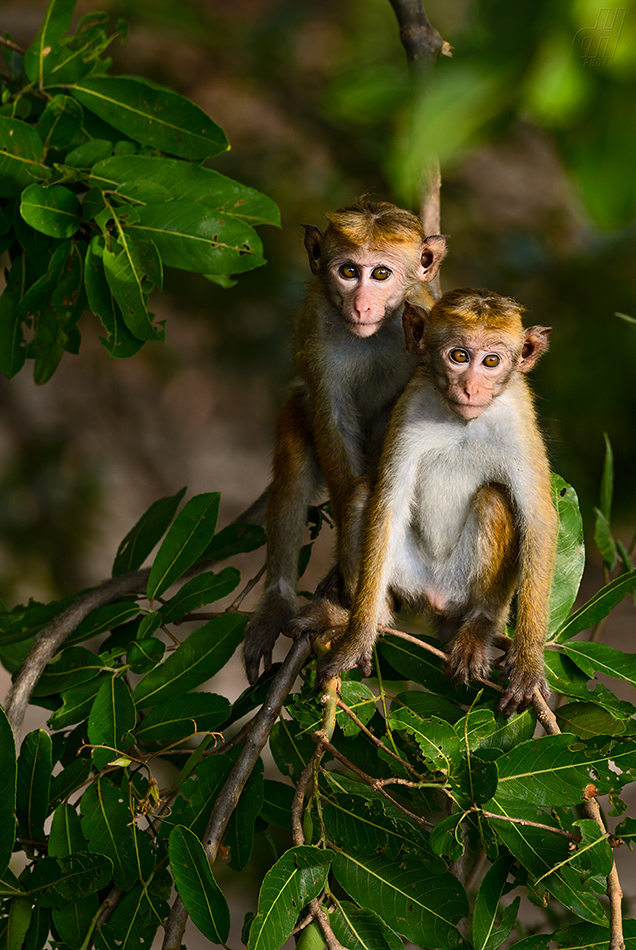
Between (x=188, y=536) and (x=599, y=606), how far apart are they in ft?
2.98

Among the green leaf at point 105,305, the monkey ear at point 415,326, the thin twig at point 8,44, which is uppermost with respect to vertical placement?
the thin twig at point 8,44

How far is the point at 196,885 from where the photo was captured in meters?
1.40

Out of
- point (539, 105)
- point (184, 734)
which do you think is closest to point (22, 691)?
point (184, 734)

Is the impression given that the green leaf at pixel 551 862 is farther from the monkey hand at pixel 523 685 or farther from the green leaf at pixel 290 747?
the green leaf at pixel 290 747

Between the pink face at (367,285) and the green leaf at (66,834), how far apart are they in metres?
1.23

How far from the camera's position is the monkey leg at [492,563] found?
1.93 metres

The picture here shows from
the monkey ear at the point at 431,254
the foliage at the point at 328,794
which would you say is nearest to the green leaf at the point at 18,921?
the foliage at the point at 328,794

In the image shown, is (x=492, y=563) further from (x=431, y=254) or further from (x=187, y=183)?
(x=187, y=183)

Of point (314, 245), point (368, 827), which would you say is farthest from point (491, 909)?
point (314, 245)

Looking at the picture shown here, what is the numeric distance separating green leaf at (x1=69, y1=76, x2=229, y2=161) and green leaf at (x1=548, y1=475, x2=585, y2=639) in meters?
1.16

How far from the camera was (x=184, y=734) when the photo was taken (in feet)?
5.96
